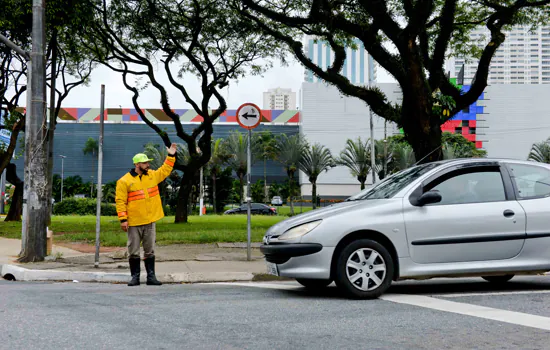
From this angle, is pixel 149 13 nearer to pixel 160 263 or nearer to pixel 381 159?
pixel 160 263

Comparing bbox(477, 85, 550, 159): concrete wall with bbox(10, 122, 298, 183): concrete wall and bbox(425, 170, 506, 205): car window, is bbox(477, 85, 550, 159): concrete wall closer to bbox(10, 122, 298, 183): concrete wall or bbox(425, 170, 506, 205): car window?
bbox(10, 122, 298, 183): concrete wall

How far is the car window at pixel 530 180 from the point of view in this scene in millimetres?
7051

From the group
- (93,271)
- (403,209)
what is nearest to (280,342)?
(403,209)

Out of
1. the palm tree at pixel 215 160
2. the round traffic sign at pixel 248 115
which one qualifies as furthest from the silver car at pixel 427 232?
the palm tree at pixel 215 160

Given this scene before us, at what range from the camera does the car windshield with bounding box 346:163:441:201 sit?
7000 mm

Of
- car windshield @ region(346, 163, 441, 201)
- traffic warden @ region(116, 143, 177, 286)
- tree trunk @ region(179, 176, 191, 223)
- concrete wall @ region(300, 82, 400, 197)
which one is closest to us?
car windshield @ region(346, 163, 441, 201)

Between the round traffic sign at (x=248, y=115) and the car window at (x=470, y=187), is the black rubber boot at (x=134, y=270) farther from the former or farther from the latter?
the car window at (x=470, y=187)

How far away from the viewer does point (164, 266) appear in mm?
10250

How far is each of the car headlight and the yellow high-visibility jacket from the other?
2.13 metres

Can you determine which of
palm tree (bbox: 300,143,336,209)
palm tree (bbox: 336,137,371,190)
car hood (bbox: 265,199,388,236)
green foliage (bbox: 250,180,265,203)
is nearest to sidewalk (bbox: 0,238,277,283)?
car hood (bbox: 265,199,388,236)

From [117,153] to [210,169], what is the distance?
53215mm

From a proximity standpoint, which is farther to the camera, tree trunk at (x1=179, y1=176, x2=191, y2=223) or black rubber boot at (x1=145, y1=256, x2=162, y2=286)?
tree trunk at (x1=179, y1=176, x2=191, y2=223)

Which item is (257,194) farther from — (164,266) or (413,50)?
(164,266)

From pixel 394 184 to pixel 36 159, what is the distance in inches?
278
